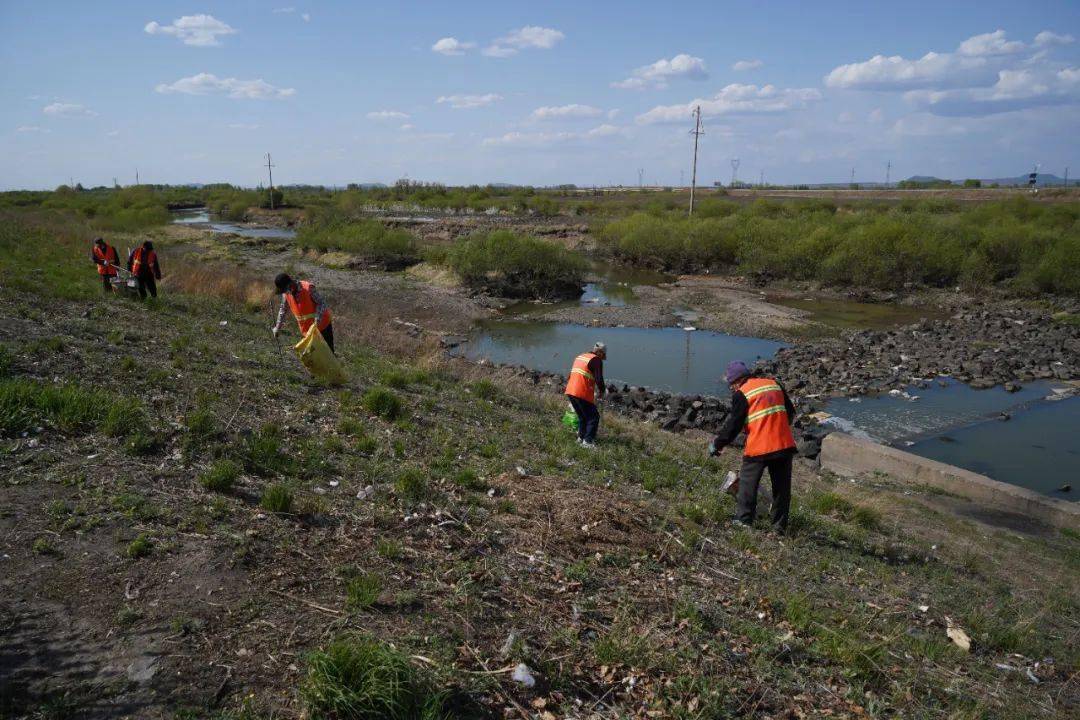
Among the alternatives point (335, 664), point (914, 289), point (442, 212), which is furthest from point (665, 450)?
point (442, 212)

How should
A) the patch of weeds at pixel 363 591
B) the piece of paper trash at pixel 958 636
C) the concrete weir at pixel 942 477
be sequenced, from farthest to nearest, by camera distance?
1. the concrete weir at pixel 942 477
2. the piece of paper trash at pixel 958 636
3. the patch of weeds at pixel 363 591

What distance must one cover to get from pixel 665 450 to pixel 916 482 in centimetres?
465

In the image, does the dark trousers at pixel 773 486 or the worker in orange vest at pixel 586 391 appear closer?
the dark trousers at pixel 773 486

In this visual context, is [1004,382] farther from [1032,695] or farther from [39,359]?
[39,359]

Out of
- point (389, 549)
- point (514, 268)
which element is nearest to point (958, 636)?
point (389, 549)

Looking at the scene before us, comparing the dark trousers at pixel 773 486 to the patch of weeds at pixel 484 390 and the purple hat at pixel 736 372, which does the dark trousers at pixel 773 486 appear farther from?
the patch of weeds at pixel 484 390

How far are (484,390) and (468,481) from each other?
14.6ft

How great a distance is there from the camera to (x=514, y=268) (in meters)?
33.7

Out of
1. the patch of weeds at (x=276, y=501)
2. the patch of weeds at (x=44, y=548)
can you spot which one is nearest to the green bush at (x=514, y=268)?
the patch of weeds at (x=276, y=501)

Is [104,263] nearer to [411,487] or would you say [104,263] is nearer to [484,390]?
[484,390]

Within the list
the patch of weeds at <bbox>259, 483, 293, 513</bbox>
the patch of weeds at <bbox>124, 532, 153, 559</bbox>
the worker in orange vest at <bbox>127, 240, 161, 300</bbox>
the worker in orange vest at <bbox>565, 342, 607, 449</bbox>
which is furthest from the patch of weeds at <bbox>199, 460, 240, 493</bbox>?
the worker in orange vest at <bbox>127, 240, 161, 300</bbox>

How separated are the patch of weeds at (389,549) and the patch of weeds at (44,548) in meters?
2.10

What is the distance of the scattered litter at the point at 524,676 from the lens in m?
3.84

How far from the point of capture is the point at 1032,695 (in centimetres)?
483
